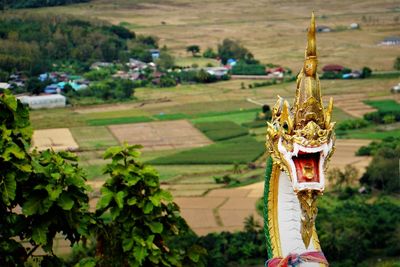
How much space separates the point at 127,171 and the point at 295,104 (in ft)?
9.35

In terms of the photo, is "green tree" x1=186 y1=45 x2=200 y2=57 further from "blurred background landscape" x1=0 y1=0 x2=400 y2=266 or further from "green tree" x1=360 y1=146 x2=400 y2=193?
"green tree" x1=360 y1=146 x2=400 y2=193

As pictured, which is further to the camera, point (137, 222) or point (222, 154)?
point (222, 154)

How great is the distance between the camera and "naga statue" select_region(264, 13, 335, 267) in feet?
20.9

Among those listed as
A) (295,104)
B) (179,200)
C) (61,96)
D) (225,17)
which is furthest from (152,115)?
(295,104)

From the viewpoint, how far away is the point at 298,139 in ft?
21.1

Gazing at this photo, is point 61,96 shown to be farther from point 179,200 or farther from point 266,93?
point 179,200

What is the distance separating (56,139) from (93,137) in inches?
46.4

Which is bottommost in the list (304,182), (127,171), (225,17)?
(225,17)

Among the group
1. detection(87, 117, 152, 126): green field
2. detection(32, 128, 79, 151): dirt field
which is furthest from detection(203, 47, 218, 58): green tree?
detection(32, 128, 79, 151): dirt field

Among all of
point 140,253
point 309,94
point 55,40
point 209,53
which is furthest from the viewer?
point 209,53

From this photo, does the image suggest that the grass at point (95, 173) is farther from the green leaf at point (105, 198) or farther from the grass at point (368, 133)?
the green leaf at point (105, 198)

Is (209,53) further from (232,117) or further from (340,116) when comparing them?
(340,116)

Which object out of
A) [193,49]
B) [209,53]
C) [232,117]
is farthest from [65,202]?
[193,49]

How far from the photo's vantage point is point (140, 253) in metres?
8.80
